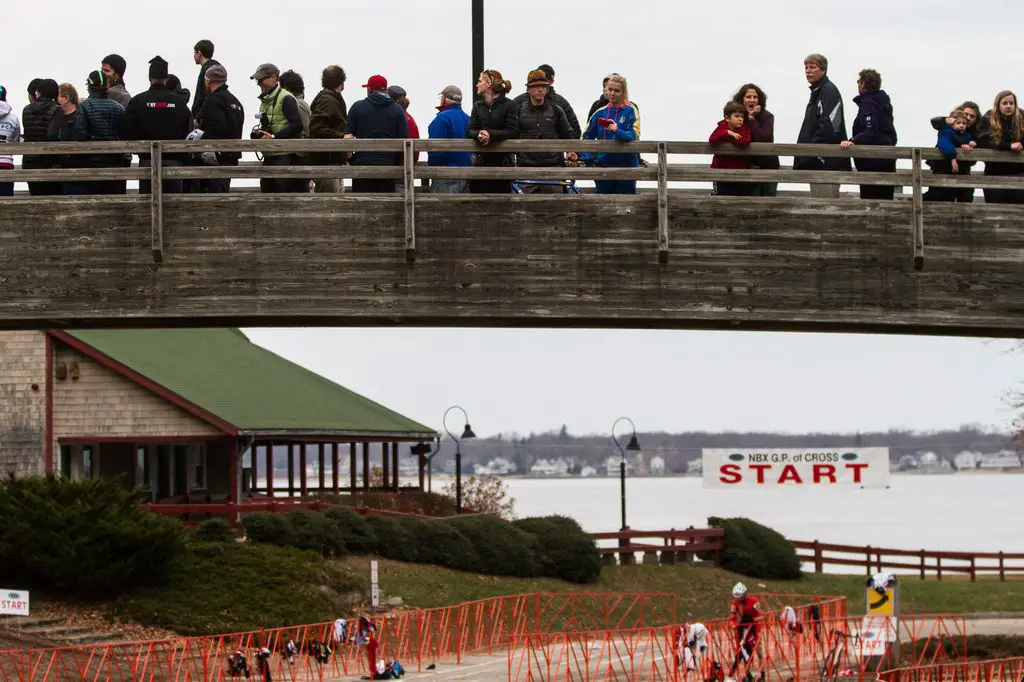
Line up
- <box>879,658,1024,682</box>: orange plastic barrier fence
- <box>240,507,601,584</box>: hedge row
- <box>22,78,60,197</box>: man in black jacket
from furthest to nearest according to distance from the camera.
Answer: <box>240,507,601,584</box>: hedge row → <box>879,658,1024,682</box>: orange plastic barrier fence → <box>22,78,60,197</box>: man in black jacket

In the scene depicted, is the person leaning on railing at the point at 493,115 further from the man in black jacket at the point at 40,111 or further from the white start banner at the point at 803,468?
the white start banner at the point at 803,468

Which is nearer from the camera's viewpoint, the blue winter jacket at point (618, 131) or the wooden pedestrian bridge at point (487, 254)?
the wooden pedestrian bridge at point (487, 254)

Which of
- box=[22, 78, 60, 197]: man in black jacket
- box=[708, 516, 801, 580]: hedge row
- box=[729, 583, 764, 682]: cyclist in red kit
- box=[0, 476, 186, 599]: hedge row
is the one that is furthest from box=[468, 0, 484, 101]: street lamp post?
box=[708, 516, 801, 580]: hedge row

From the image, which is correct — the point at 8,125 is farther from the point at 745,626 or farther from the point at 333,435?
the point at 333,435

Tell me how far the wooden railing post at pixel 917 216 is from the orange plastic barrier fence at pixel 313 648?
9.78 meters

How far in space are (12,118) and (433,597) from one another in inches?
680

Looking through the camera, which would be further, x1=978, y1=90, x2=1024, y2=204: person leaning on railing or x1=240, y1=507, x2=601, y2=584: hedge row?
x1=240, y1=507, x2=601, y2=584: hedge row

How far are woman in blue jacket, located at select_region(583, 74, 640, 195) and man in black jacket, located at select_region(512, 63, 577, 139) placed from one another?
0.85ft

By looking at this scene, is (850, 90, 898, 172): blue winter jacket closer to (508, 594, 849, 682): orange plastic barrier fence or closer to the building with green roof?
(508, 594, 849, 682): orange plastic barrier fence

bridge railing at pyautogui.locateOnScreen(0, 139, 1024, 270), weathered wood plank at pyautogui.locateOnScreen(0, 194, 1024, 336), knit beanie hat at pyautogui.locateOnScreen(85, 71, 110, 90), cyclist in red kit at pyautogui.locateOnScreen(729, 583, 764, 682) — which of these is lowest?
cyclist in red kit at pyautogui.locateOnScreen(729, 583, 764, 682)

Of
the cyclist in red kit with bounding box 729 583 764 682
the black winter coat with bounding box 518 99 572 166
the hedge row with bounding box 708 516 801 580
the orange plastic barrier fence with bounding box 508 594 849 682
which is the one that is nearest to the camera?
the black winter coat with bounding box 518 99 572 166

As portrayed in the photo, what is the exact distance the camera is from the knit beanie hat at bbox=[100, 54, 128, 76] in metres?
19.8

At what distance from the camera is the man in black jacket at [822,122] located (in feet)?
62.1

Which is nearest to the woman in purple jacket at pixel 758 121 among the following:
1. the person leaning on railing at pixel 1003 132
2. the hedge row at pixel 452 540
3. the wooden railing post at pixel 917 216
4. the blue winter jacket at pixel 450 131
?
the wooden railing post at pixel 917 216
